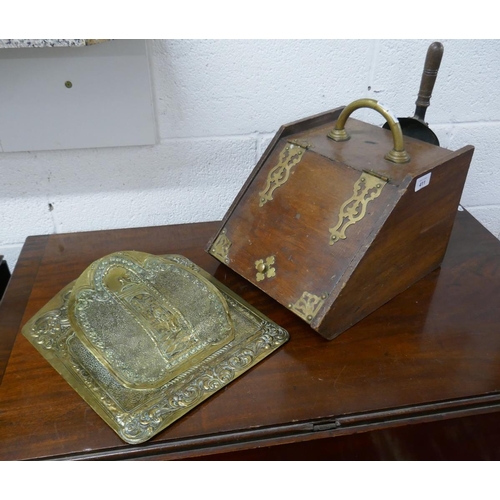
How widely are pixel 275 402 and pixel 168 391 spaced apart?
15 centimetres

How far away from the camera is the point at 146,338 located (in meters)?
0.72

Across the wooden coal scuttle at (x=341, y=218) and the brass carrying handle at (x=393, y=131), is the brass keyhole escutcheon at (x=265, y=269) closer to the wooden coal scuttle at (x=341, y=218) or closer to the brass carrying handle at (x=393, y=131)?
the wooden coal scuttle at (x=341, y=218)

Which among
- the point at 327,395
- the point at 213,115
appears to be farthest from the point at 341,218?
the point at 213,115

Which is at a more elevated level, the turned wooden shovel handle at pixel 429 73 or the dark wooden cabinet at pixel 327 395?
the turned wooden shovel handle at pixel 429 73

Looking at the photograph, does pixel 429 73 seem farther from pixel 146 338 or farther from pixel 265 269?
pixel 146 338

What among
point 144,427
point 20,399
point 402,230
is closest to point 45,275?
point 20,399

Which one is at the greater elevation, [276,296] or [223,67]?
[223,67]

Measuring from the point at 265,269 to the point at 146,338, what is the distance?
23 centimetres

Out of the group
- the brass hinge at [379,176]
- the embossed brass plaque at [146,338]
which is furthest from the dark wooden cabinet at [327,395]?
the brass hinge at [379,176]

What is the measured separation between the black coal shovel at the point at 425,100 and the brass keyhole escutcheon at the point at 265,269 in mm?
385

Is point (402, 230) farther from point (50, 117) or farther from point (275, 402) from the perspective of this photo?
point (50, 117)

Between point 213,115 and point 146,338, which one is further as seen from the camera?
point 213,115

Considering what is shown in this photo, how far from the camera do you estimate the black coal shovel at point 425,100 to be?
86 centimetres

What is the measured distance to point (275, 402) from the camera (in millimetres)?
665
